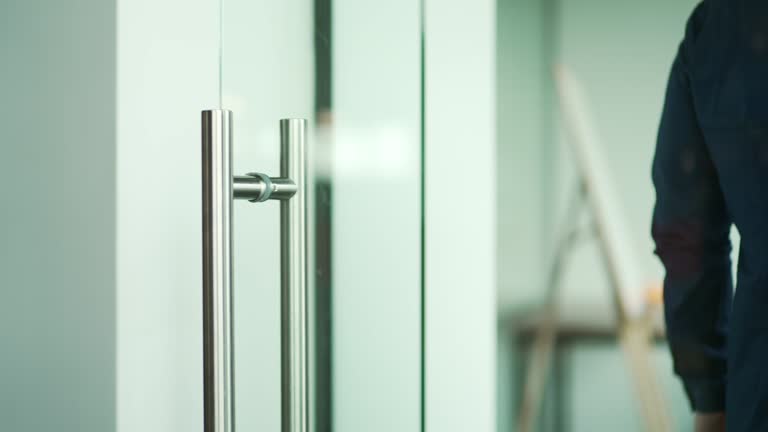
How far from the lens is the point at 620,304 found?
0.45m

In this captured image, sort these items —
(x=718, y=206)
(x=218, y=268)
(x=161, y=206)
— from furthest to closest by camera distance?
(x=161, y=206) → (x=218, y=268) → (x=718, y=206)

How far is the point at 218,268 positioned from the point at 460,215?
8.5 inches

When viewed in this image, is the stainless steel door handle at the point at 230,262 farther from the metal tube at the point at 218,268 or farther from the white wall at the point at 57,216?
the white wall at the point at 57,216

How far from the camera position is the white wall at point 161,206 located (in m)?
1.00

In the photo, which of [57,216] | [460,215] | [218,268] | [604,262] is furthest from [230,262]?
[57,216]

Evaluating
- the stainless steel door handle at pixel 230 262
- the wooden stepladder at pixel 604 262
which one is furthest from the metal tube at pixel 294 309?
the wooden stepladder at pixel 604 262

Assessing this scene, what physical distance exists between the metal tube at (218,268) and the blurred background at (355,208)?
6cm

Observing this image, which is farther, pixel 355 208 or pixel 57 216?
pixel 57 216

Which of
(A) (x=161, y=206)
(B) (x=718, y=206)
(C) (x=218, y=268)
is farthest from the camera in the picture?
(A) (x=161, y=206)

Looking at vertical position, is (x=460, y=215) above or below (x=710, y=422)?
above

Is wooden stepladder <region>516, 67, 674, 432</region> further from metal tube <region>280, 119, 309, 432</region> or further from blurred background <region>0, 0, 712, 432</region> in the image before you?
metal tube <region>280, 119, 309, 432</region>

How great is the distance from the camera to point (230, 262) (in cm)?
65

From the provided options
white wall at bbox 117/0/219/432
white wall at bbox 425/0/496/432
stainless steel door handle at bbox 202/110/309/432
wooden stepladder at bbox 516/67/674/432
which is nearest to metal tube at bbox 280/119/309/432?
stainless steel door handle at bbox 202/110/309/432

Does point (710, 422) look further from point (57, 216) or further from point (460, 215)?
point (57, 216)
